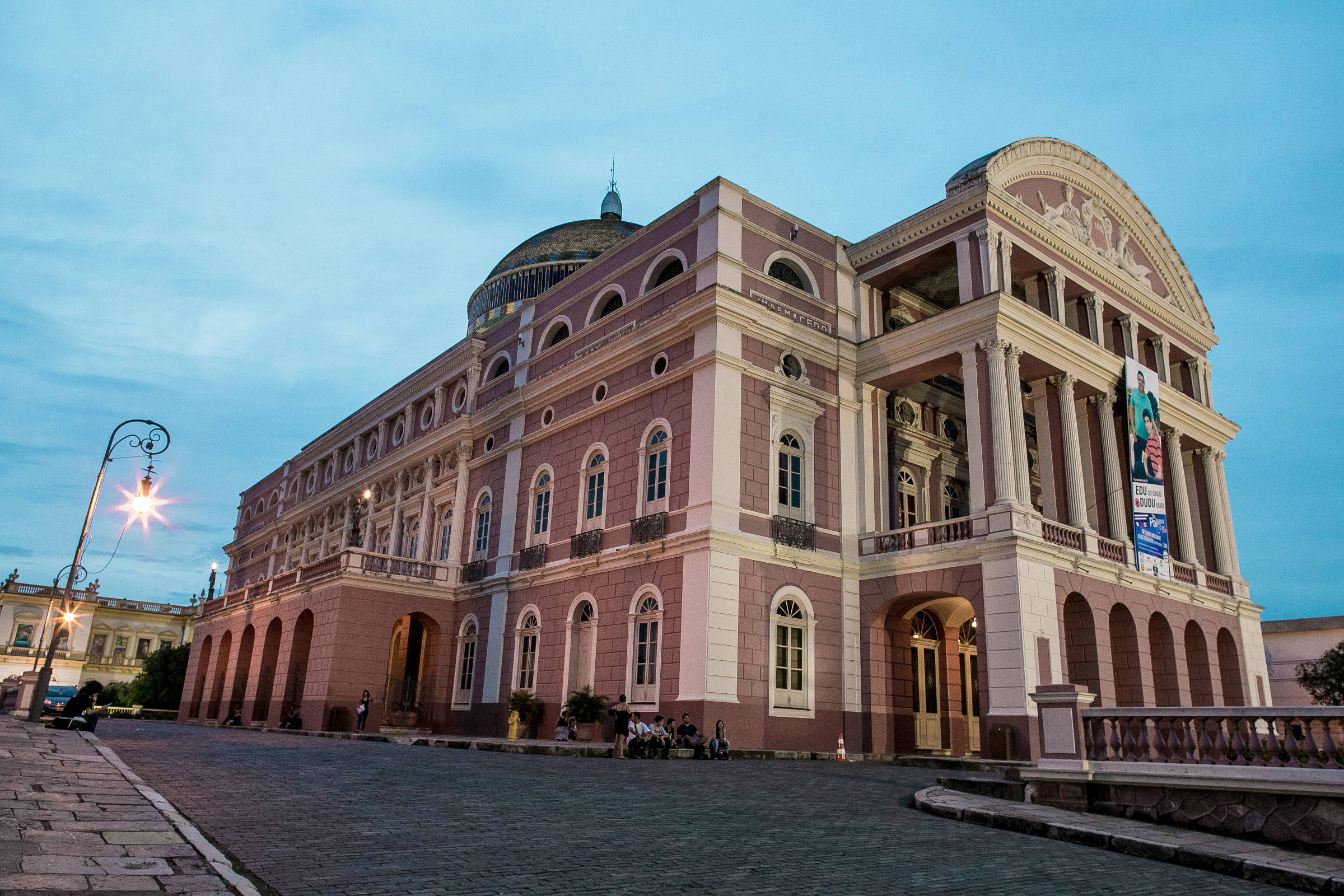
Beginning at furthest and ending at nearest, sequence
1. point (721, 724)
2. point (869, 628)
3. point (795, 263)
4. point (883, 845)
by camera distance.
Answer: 1. point (795, 263)
2. point (869, 628)
3. point (721, 724)
4. point (883, 845)

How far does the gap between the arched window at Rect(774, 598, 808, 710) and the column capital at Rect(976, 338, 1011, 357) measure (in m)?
7.18

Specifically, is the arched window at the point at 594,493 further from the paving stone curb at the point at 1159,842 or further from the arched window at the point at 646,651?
the paving stone curb at the point at 1159,842

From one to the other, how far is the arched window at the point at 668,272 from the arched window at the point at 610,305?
5.26ft

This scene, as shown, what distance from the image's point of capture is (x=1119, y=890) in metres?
6.68

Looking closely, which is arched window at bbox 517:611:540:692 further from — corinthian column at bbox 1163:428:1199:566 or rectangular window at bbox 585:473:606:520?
corinthian column at bbox 1163:428:1199:566

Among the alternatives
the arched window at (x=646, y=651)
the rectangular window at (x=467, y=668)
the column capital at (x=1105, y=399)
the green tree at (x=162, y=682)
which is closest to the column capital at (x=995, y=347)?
the column capital at (x=1105, y=399)

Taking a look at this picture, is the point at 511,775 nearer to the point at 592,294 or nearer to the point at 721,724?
the point at 721,724

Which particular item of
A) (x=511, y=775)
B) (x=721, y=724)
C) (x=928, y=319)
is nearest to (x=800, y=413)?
(x=928, y=319)

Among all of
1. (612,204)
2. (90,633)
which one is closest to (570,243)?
(612,204)

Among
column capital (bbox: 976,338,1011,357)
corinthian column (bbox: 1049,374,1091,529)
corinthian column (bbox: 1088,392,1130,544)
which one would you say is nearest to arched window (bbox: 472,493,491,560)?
column capital (bbox: 976,338,1011,357)

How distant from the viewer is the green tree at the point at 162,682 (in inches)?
1844

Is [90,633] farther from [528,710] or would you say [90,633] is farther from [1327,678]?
[1327,678]

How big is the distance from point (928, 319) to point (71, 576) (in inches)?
796

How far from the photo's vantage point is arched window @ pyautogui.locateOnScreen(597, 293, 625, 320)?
1023 inches
